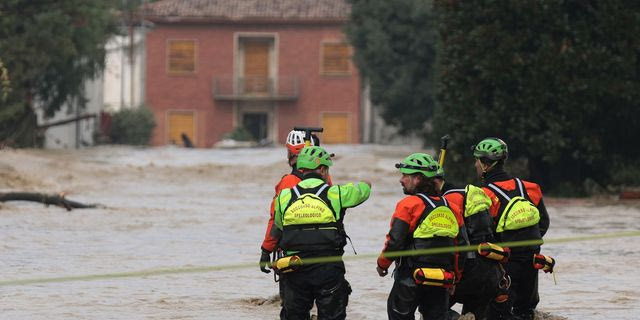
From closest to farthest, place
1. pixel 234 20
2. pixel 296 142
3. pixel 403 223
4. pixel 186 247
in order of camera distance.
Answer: pixel 403 223 < pixel 296 142 < pixel 186 247 < pixel 234 20

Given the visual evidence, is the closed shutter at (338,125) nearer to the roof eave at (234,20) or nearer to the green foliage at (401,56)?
the roof eave at (234,20)

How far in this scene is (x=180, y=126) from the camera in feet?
232

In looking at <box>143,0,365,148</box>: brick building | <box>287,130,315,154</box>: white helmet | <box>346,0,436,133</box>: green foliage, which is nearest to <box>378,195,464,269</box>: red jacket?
<box>287,130,315,154</box>: white helmet

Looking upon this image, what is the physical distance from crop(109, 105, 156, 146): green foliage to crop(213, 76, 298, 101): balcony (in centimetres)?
576

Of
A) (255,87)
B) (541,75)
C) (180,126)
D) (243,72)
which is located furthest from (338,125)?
(541,75)

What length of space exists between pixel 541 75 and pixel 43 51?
20.8m

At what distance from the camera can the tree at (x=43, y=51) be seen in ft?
145

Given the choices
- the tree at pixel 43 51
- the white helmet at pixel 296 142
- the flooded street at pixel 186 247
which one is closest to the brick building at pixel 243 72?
the tree at pixel 43 51

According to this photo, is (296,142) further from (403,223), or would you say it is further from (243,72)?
(243,72)

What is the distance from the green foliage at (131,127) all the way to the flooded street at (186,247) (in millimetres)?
24491

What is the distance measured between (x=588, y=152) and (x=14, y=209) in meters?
12.6

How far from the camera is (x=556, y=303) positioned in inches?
532

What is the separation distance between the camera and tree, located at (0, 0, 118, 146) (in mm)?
44312

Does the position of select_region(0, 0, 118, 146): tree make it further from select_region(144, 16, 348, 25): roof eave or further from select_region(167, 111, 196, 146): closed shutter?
→ select_region(167, 111, 196, 146): closed shutter
